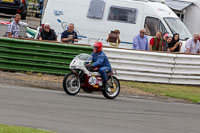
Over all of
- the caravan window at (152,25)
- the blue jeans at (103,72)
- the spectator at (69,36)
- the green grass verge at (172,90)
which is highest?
the caravan window at (152,25)

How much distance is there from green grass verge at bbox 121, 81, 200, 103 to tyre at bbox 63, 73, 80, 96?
310 cm

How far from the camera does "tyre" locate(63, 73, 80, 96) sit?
1456cm

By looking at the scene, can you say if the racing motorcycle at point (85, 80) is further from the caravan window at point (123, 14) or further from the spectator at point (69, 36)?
the caravan window at point (123, 14)

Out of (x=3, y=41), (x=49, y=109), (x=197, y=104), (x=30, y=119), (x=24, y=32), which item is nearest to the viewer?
(x=30, y=119)

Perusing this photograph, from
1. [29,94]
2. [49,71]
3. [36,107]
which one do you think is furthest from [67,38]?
[36,107]

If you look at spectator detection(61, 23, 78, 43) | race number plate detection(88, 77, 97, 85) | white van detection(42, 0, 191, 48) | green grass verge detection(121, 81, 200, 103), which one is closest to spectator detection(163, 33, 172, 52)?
white van detection(42, 0, 191, 48)

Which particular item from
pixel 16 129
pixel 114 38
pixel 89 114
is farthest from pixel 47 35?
pixel 16 129

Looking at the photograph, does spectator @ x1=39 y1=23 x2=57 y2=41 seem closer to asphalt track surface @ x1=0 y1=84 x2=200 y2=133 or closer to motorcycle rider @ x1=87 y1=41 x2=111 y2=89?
motorcycle rider @ x1=87 y1=41 x2=111 y2=89

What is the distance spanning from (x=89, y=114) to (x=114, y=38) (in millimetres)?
10833

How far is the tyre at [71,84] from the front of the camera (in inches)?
573

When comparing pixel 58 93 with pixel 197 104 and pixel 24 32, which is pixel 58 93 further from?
pixel 24 32

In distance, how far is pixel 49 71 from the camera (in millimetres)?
17875

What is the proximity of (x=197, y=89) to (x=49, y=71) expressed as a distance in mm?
4809

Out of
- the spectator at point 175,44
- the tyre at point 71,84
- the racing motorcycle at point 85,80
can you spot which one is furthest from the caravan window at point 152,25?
the tyre at point 71,84
